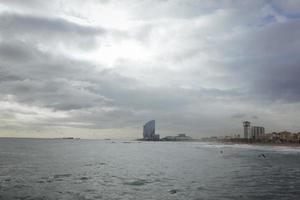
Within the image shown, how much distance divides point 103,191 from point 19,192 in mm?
9847

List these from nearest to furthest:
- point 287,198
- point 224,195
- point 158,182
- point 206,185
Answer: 1. point 287,198
2. point 224,195
3. point 206,185
4. point 158,182

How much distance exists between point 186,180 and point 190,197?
16460 mm

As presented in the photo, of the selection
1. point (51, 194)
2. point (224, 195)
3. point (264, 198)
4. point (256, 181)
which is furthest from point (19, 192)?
point (256, 181)

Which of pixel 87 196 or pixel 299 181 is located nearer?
pixel 87 196

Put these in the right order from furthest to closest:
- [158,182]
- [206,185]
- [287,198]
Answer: [158,182], [206,185], [287,198]

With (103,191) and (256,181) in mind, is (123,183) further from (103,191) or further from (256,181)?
(256,181)

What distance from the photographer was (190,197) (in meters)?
39.6

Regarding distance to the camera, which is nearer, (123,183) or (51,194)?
(51,194)

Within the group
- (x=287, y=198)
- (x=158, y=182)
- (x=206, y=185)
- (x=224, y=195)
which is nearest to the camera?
(x=287, y=198)

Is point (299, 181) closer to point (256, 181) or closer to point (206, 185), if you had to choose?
point (256, 181)

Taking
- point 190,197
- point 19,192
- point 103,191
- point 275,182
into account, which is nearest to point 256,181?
point 275,182

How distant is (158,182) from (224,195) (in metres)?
14.3

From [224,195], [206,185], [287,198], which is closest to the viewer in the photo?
[287,198]

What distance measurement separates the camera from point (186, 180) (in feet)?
184
